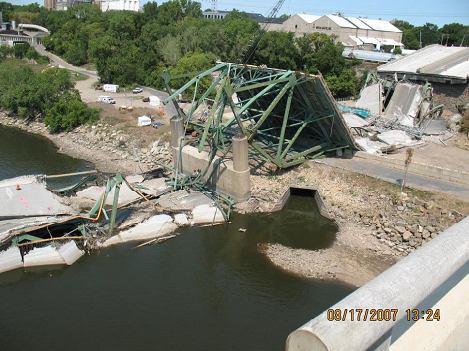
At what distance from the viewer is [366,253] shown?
24.2 m

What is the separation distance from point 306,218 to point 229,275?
8.17m

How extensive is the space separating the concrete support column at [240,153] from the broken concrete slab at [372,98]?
60.5ft

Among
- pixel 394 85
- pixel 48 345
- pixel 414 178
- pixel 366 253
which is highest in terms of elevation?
pixel 394 85

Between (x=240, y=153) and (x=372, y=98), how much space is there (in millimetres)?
20538

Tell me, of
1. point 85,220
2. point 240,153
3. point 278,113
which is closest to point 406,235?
point 240,153

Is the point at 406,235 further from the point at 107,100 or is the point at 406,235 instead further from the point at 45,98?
the point at 45,98

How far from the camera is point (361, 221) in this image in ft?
88.4

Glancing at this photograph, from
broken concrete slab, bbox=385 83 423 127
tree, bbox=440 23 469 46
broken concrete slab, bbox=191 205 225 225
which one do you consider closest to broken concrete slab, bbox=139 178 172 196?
broken concrete slab, bbox=191 205 225 225

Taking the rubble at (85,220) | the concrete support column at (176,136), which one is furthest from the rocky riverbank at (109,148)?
the rubble at (85,220)

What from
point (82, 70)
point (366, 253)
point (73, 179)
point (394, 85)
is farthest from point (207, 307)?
point (82, 70)

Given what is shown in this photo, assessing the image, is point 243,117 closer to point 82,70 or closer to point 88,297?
→ point 88,297

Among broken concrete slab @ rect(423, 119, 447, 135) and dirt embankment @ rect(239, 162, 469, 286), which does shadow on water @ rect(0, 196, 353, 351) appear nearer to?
dirt embankment @ rect(239, 162, 469, 286)

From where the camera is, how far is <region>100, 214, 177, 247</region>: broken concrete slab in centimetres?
2545

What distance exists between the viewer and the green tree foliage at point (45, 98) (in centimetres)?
4848
